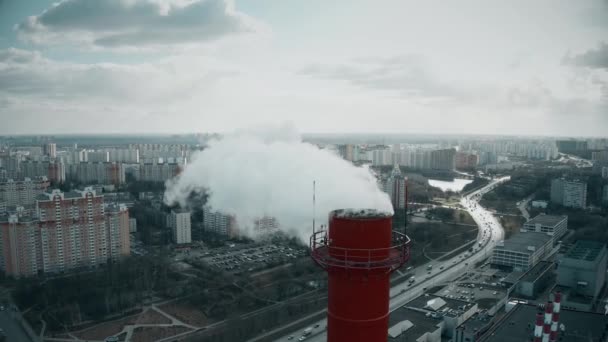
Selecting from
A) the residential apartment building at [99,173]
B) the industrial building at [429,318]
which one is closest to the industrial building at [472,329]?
the industrial building at [429,318]

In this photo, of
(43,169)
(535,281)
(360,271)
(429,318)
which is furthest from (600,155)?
(360,271)

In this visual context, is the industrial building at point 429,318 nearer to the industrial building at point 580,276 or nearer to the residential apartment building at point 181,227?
the industrial building at point 580,276

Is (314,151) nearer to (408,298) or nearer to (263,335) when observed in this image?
(263,335)

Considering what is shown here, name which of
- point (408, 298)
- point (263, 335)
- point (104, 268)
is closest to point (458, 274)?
point (408, 298)

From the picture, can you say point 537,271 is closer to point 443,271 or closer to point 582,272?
point 582,272

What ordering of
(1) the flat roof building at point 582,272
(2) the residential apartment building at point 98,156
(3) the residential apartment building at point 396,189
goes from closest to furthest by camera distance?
(1) the flat roof building at point 582,272 → (3) the residential apartment building at point 396,189 → (2) the residential apartment building at point 98,156

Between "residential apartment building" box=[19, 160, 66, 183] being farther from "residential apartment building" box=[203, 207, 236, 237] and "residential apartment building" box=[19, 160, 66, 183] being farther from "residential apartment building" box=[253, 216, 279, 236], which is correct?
"residential apartment building" box=[253, 216, 279, 236]
